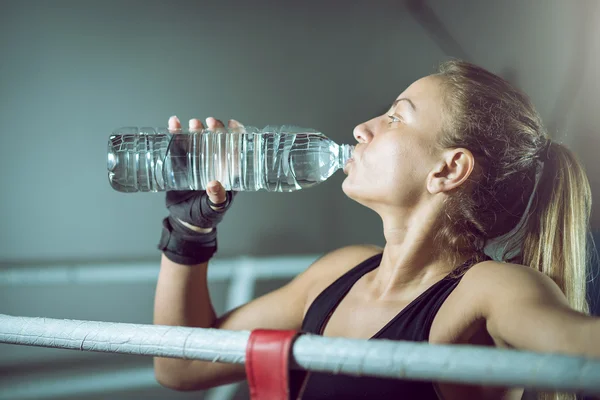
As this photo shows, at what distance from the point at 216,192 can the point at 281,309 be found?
1.03 feet

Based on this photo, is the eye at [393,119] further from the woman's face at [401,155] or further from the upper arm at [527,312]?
the upper arm at [527,312]

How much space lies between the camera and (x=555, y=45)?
1.41 metres

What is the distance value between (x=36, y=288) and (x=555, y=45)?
1499mm

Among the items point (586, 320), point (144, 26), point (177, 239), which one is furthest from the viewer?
point (144, 26)

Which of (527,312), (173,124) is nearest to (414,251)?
(527,312)

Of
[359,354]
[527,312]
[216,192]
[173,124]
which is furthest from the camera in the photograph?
[173,124]

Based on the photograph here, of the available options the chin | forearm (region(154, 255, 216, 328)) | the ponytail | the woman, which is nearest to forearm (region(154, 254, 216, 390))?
forearm (region(154, 255, 216, 328))

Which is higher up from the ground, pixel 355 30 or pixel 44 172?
pixel 355 30

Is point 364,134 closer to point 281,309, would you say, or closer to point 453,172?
point 453,172

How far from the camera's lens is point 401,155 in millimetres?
984

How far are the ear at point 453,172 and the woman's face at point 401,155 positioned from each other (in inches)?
0.5

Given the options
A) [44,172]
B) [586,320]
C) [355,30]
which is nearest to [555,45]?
[355,30]

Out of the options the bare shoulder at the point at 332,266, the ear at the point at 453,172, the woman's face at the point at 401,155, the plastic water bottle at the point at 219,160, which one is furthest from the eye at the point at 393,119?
the bare shoulder at the point at 332,266

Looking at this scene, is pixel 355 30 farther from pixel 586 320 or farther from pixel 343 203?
pixel 586 320
